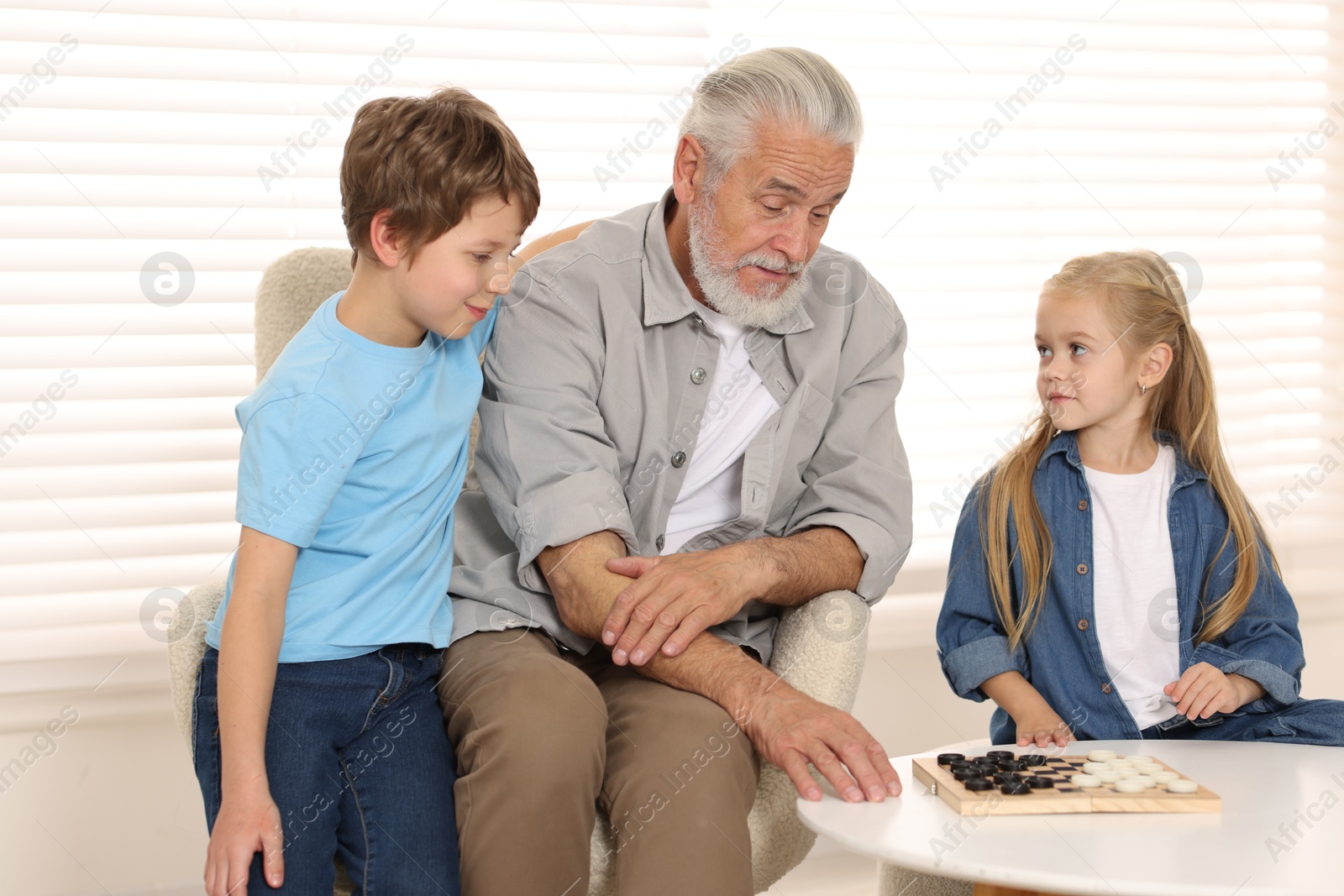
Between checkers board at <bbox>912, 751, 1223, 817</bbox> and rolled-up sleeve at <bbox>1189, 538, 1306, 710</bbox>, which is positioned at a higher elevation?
rolled-up sleeve at <bbox>1189, 538, 1306, 710</bbox>

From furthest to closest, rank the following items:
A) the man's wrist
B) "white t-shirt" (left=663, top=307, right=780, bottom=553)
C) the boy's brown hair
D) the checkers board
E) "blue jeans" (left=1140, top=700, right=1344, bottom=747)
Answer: "white t-shirt" (left=663, top=307, right=780, bottom=553) < "blue jeans" (left=1140, top=700, right=1344, bottom=747) < the man's wrist < the boy's brown hair < the checkers board

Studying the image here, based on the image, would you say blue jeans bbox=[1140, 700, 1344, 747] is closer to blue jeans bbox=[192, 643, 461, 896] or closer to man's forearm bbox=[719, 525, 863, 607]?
man's forearm bbox=[719, 525, 863, 607]

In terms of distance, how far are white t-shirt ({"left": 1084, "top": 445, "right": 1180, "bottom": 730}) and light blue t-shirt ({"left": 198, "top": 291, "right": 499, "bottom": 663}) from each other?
96 cm

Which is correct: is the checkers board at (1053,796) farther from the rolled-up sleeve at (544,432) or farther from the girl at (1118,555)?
the rolled-up sleeve at (544,432)

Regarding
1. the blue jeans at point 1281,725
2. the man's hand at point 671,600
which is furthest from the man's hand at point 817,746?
the blue jeans at point 1281,725

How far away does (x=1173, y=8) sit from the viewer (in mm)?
2826

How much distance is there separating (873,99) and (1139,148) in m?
0.71

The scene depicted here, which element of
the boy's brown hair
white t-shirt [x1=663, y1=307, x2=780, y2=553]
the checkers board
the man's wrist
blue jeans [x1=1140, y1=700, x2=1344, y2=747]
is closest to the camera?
the checkers board

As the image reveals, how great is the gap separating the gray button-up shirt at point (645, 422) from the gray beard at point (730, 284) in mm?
44

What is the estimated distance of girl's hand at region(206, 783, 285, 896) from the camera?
121 cm

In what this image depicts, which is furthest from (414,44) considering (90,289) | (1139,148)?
(1139,148)

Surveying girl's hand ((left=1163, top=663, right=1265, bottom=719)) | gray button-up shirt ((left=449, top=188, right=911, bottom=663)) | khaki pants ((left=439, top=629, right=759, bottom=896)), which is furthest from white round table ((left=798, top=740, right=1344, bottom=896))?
gray button-up shirt ((left=449, top=188, right=911, bottom=663))

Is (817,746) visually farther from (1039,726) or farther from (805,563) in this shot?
(1039,726)

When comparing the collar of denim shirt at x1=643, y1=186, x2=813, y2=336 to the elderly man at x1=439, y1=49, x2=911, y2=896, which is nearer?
the elderly man at x1=439, y1=49, x2=911, y2=896
